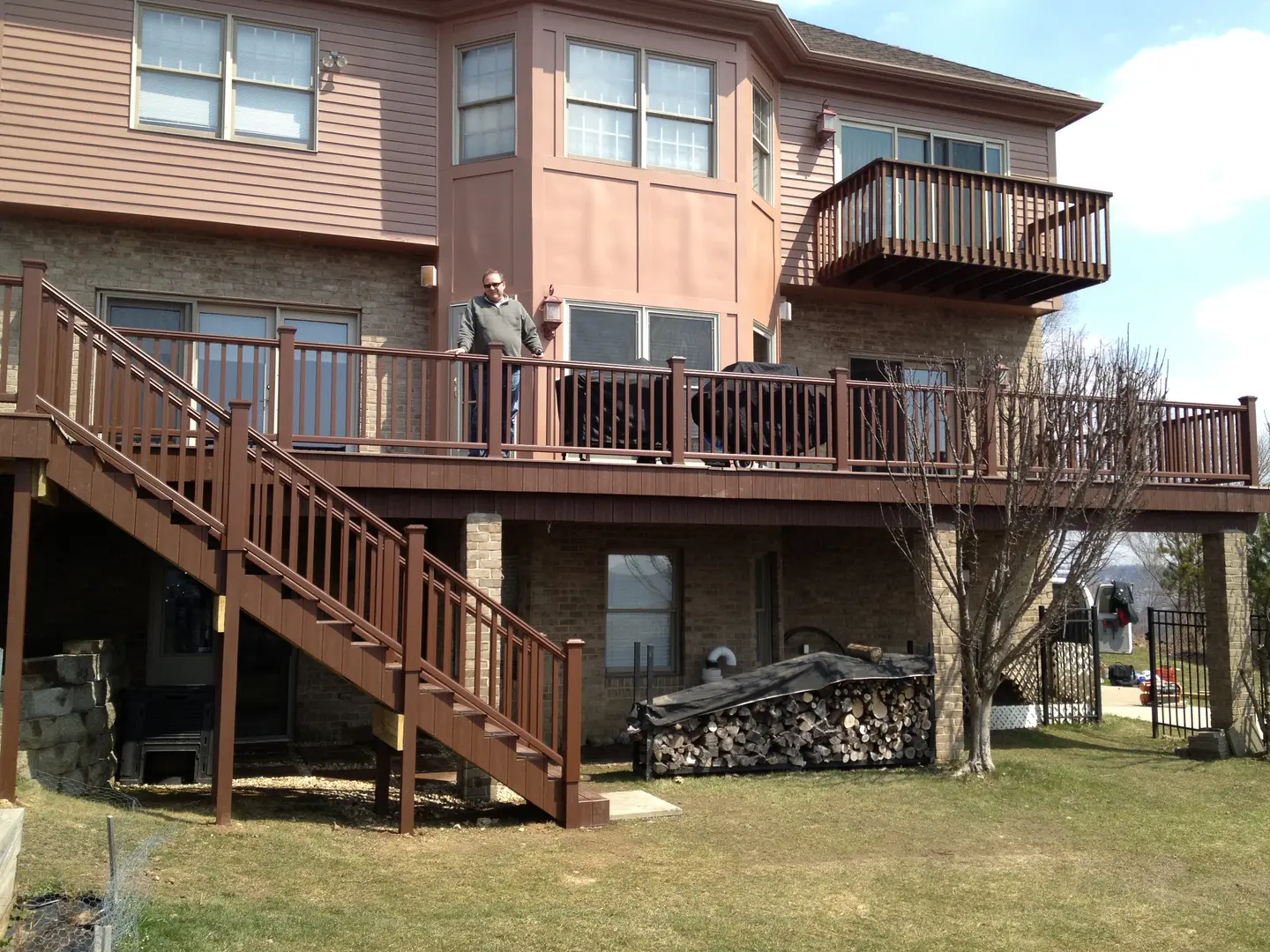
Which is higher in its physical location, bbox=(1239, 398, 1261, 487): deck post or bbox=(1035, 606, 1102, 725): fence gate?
bbox=(1239, 398, 1261, 487): deck post

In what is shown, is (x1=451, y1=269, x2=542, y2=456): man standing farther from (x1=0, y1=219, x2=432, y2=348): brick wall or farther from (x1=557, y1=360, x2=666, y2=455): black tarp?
(x1=0, y1=219, x2=432, y2=348): brick wall

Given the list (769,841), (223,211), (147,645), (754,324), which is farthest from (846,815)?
(223,211)

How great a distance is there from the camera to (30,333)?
7742 mm

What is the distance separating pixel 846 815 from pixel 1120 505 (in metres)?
4.15

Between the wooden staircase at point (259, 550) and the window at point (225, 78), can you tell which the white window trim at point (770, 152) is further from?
the wooden staircase at point (259, 550)

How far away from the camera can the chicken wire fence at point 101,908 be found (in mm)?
4953

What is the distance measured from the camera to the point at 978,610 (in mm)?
10594

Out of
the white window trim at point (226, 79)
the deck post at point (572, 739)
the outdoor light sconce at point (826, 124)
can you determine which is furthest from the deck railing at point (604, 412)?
the outdoor light sconce at point (826, 124)

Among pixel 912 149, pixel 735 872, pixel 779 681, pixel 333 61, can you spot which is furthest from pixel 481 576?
pixel 912 149

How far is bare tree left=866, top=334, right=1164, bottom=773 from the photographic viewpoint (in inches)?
408

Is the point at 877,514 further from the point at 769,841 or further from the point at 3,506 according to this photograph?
the point at 3,506

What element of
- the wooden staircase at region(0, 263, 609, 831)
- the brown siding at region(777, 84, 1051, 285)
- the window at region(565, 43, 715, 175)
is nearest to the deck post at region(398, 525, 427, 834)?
the wooden staircase at region(0, 263, 609, 831)

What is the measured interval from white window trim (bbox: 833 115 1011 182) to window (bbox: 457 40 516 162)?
14.9ft

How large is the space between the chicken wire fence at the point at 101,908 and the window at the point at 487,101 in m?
8.29
